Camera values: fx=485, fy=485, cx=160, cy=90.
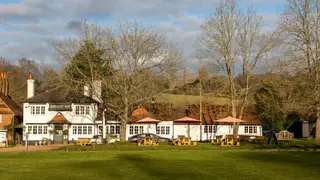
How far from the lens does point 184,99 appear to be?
2628 inches

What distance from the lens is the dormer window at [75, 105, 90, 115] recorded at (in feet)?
194

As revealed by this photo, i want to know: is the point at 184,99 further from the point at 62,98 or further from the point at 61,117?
the point at 61,117

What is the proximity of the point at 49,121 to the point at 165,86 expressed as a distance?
14754mm

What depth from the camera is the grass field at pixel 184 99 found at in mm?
62287

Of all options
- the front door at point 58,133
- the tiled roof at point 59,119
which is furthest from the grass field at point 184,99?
the front door at point 58,133

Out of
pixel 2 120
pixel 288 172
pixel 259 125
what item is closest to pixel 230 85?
pixel 259 125

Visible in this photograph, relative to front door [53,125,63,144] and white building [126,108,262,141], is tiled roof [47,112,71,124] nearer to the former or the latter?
front door [53,125,63,144]

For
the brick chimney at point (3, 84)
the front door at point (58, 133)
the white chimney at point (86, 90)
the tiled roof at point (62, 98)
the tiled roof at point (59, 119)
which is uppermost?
A: the brick chimney at point (3, 84)

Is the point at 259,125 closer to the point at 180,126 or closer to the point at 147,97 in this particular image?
the point at 180,126

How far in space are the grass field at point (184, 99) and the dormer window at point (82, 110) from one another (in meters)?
9.04

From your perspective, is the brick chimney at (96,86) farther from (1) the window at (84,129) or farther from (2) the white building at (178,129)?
(2) the white building at (178,129)

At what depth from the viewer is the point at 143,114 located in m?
60.7

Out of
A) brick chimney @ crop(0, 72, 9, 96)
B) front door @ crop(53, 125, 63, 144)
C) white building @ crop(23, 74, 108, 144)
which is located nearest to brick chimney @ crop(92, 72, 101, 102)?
white building @ crop(23, 74, 108, 144)

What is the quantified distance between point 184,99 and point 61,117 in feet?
57.6
